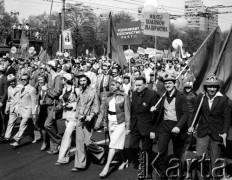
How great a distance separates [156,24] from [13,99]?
469 centimetres

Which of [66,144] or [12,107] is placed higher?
[12,107]

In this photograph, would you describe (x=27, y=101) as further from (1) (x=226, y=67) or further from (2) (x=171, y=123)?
(1) (x=226, y=67)

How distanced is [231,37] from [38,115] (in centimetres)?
459

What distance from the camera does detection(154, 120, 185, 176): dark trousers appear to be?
222 inches

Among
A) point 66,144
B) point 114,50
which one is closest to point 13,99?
point 66,144

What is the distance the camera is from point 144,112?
19.7ft

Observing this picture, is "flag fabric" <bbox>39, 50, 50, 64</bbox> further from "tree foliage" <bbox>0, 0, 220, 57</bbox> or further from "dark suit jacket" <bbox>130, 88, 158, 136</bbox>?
"tree foliage" <bbox>0, 0, 220, 57</bbox>

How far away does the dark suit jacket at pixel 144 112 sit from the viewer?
5.96 metres

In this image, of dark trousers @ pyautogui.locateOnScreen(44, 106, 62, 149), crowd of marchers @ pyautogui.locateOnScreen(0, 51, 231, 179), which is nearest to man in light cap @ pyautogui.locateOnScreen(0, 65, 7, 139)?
crowd of marchers @ pyautogui.locateOnScreen(0, 51, 231, 179)

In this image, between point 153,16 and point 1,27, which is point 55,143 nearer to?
point 153,16

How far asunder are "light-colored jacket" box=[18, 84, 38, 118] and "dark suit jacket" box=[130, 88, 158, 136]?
3.11 m

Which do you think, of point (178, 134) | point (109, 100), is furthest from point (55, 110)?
point (178, 134)

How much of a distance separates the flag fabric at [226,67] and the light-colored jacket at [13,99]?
4863mm

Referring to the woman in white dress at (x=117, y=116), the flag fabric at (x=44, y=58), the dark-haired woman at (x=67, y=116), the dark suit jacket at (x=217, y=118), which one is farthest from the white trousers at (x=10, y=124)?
the flag fabric at (x=44, y=58)
